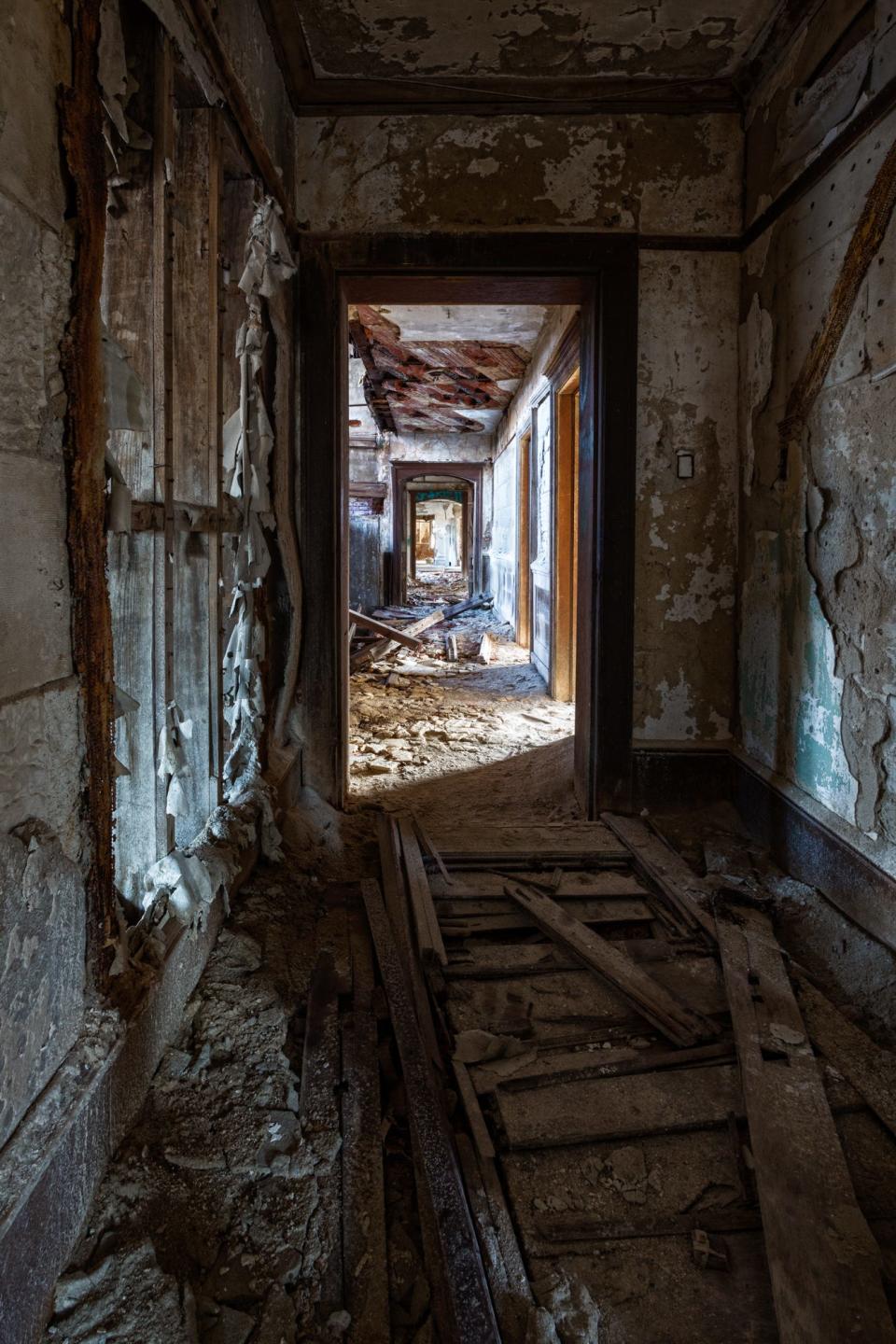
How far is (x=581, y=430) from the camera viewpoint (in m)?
3.80

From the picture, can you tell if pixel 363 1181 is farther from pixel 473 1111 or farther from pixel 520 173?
pixel 520 173

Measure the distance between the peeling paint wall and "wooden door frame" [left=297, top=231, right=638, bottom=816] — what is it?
2.23 metres

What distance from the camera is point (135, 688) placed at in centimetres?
216

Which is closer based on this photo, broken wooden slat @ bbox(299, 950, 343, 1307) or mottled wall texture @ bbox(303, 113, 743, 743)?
broken wooden slat @ bbox(299, 950, 343, 1307)

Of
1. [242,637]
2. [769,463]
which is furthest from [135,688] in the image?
[769,463]

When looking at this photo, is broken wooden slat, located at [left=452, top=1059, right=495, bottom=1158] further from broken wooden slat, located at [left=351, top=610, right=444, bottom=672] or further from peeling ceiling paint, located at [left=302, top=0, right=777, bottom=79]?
broken wooden slat, located at [left=351, top=610, right=444, bottom=672]

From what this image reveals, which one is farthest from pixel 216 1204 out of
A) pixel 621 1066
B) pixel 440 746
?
pixel 440 746

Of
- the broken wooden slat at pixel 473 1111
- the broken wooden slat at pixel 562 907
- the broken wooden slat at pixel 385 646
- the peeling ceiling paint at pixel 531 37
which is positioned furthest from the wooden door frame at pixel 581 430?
the broken wooden slat at pixel 385 646

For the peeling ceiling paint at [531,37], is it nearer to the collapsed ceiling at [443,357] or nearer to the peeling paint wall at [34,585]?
the peeling paint wall at [34,585]

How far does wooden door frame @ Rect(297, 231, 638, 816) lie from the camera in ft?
11.5

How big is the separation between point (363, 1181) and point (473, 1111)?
304 millimetres

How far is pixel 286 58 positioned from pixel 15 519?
294cm

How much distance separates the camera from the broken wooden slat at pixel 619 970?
2.09 meters

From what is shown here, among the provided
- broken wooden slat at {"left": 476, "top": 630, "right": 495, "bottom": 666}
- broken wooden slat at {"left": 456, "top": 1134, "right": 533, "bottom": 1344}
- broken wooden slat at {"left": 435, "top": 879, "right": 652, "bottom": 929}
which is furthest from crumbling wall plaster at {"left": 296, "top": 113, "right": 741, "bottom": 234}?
broken wooden slat at {"left": 476, "top": 630, "right": 495, "bottom": 666}
